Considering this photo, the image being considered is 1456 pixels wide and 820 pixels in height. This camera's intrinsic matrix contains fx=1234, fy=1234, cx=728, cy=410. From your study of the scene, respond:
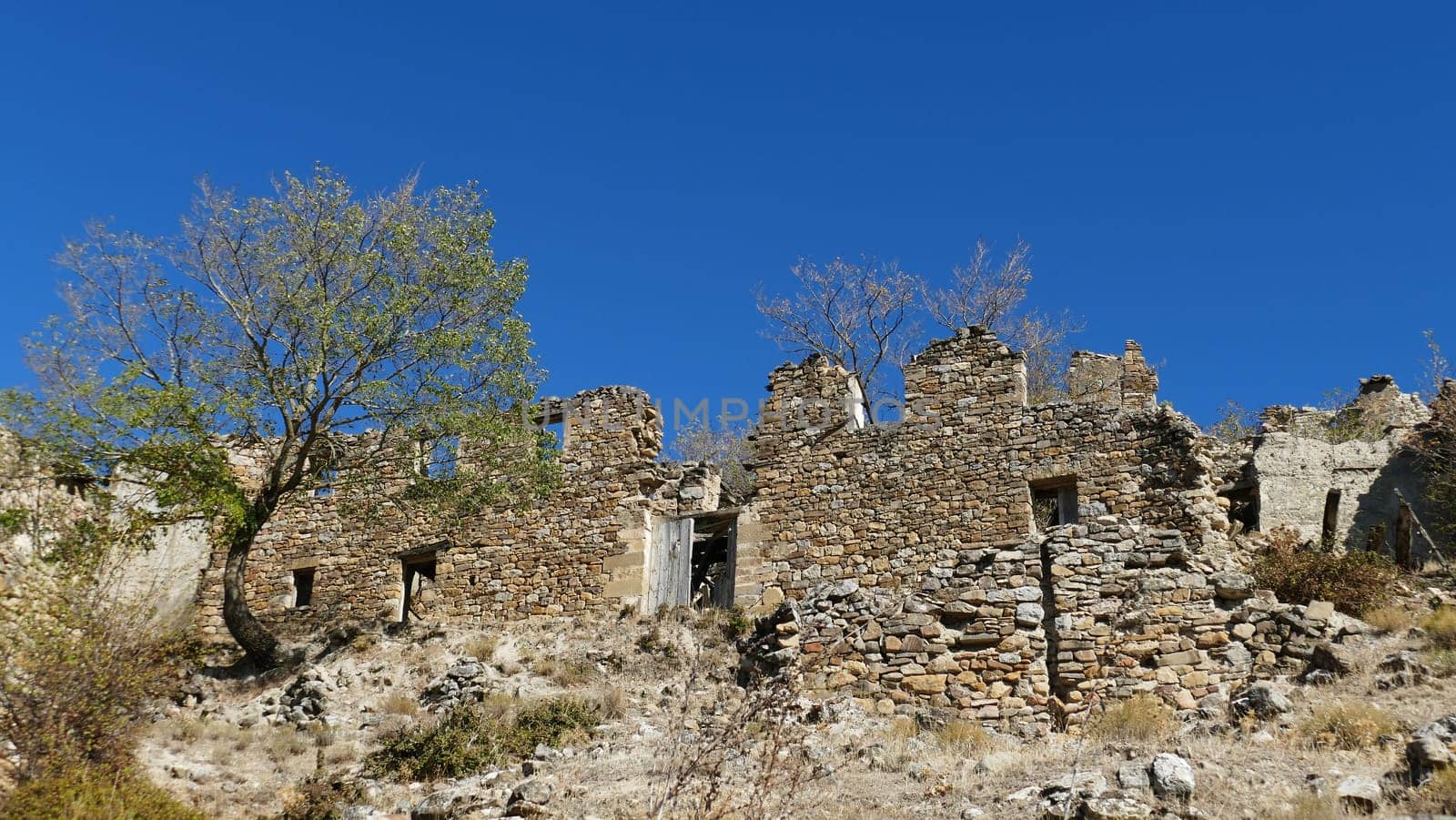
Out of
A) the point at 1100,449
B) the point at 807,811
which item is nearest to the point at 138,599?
the point at 807,811

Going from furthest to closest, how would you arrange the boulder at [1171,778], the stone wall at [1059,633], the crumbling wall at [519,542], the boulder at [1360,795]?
the crumbling wall at [519,542] → the stone wall at [1059,633] → the boulder at [1171,778] → the boulder at [1360,795]

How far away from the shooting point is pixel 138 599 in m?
14.8

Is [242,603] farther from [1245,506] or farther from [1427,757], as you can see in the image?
[1245,506]

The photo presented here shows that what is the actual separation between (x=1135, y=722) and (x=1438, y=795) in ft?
11.1

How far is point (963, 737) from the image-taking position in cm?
1197

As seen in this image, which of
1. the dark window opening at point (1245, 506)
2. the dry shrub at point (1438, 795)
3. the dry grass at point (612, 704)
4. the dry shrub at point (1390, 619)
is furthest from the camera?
the dark window opening at point (1245, 506)

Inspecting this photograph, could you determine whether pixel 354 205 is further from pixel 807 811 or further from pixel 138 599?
pixel 807 811

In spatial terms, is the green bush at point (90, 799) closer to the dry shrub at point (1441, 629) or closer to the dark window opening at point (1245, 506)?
the dry shrub at point (1441, 629)

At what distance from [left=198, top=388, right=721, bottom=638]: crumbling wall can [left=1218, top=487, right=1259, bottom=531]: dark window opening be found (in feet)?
28.1

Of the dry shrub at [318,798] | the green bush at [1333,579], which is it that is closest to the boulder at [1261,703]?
the green bush at [1333,579]

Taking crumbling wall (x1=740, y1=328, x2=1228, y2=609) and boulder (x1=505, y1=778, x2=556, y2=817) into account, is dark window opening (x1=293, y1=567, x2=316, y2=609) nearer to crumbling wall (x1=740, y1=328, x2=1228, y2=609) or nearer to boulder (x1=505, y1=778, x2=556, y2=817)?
crumbling wall (x1=740, y1=328, x2=1228, y2=609)

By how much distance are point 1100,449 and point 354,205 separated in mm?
12584

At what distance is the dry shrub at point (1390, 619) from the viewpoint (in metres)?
12.9

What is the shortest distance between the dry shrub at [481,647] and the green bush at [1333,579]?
10892 millimetres
